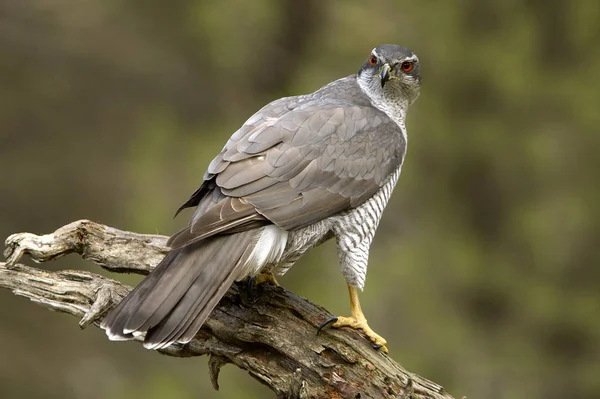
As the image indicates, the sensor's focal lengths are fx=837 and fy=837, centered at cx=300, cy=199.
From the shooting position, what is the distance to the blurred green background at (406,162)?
314 inches

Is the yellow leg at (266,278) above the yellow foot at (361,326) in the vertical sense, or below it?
above

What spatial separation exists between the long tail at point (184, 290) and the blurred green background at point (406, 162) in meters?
3.88

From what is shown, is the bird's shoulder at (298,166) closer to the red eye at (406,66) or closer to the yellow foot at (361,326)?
the red eye at (406,66)

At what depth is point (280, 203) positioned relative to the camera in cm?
385

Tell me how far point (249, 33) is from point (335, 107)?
13.8 ft

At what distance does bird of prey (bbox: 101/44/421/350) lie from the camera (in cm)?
352

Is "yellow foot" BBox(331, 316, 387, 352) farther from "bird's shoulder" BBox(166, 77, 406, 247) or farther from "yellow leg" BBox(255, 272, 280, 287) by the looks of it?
"bird's shoulder" BBox(166, 77, 406, 247)

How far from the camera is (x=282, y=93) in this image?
8664 mm

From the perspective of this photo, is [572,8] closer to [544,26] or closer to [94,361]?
[544,26]

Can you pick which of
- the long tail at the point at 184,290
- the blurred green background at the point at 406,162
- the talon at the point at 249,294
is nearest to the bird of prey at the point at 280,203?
the long tail at the point at 184,290

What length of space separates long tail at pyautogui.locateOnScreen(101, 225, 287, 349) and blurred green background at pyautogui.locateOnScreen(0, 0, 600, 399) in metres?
3.88

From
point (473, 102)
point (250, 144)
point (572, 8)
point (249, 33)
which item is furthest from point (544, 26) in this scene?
point (250, 144)

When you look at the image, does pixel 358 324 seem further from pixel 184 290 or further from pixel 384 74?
pixel 384 74

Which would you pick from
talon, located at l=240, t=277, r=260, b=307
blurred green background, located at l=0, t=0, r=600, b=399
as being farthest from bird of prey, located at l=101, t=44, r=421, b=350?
blurred green background, located at l=0, t=0, r=600, b=399
